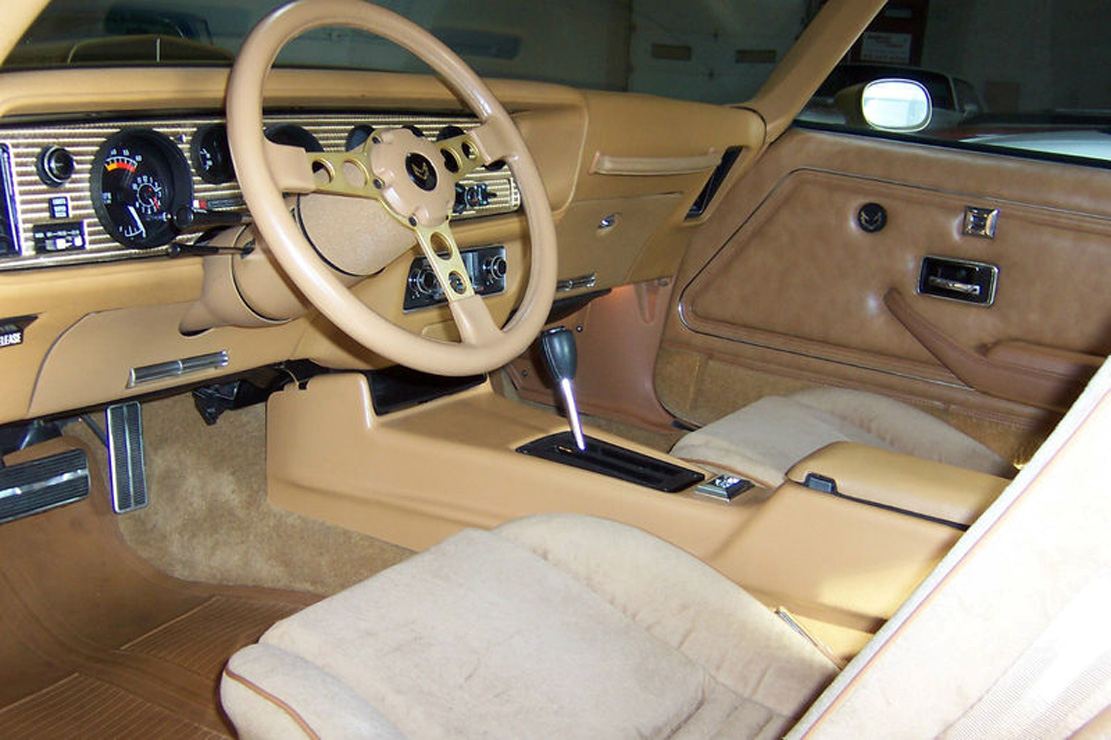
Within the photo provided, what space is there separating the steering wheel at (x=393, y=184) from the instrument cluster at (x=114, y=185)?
20 cm

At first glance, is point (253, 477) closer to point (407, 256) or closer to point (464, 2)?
point (407, 256)

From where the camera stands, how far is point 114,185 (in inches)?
56.3

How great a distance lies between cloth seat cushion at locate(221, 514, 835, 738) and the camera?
3.55 feet

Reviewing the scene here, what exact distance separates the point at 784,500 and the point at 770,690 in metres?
0.51

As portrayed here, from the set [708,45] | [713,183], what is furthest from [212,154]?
[708,45]

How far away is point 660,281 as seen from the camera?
2.79m

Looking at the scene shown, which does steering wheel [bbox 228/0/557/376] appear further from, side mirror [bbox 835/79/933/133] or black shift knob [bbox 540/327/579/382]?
side mirror [bbox 835/79/933/133]

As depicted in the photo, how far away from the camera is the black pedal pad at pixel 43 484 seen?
2020mm

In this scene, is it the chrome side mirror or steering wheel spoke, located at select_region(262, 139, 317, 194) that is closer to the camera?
steering wheel spoke, located at select_region(262, 139, 317, 194)

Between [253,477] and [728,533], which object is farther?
[253,477]

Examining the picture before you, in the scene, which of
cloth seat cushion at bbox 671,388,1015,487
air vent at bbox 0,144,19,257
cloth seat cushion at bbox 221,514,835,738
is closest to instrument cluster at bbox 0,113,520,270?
air vent at bbox 0,144,19,257

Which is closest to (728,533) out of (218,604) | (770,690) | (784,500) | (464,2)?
(784,500)

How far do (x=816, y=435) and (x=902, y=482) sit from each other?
461 mm

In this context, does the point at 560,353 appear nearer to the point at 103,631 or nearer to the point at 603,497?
the point at 603,497
